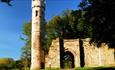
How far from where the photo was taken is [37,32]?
45.7m

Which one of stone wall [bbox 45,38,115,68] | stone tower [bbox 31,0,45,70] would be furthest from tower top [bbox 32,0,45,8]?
stone wall [bbox 45,38,115,68]

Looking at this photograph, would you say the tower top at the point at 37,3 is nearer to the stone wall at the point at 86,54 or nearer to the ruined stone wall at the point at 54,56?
the stone wall at the point at 86,54

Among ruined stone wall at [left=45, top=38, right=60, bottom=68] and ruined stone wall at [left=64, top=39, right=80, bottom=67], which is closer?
ruined stone wall at [left=45, top=38, right=60, bottom=68]

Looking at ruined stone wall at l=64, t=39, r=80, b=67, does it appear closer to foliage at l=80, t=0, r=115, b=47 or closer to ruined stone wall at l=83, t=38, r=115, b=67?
ruined stone wall at l=83, t=38, r=115, b=67

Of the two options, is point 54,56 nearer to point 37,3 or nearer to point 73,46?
point 73,46

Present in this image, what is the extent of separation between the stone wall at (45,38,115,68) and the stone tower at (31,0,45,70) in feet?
4.74

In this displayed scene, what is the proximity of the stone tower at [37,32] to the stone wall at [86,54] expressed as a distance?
4.74 ft

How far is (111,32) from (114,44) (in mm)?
1464

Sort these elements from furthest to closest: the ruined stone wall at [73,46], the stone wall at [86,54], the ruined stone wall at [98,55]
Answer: the ruined stone wall at [73,46]
the stone wall at [86,54]
the ruined stone wall at [98,55]

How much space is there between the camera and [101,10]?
22094mm

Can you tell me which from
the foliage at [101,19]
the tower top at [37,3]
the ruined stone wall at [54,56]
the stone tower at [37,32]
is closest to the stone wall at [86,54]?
the ruined stone wall at [54,56]

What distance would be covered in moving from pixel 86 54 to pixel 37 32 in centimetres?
779

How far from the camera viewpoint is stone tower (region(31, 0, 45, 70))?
44.8 metres

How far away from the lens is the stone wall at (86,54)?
1665 inches
